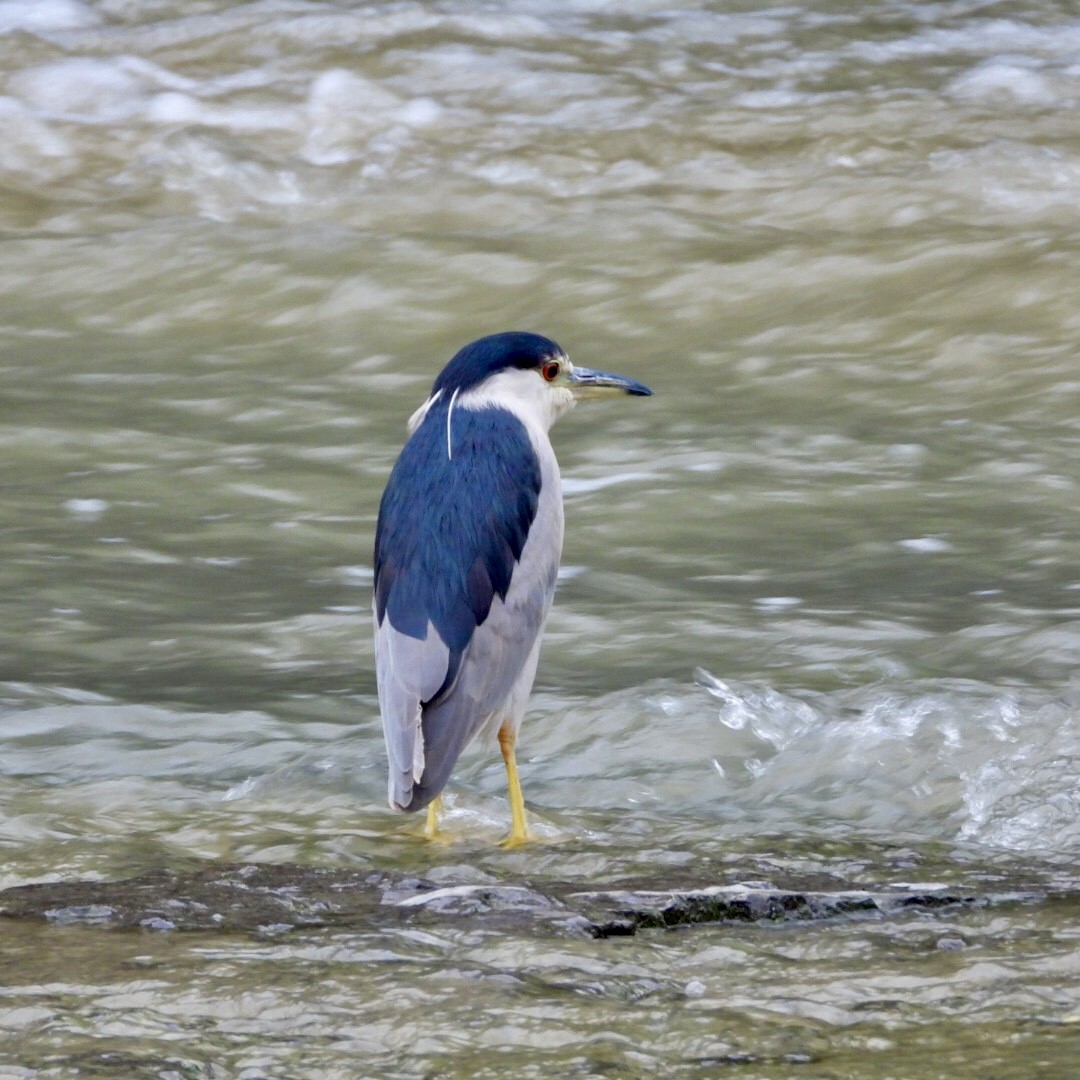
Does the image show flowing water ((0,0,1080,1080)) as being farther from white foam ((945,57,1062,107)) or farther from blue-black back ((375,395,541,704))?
blue-black back ((375,395,541,704))

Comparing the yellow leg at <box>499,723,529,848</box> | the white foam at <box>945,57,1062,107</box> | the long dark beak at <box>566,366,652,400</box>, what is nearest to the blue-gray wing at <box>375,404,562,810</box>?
the yellow leg at <box>499,723,529,848</box>

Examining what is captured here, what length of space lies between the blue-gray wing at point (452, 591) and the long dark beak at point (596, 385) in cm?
65

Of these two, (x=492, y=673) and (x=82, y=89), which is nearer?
(x=492, y=673)

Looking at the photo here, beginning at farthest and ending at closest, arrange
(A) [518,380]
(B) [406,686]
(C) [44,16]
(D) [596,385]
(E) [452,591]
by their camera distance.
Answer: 1. (C) [44,16]
2. (D) [596,385]
3. (A) [518,380]
4. (E) [452,591]
5. (B) [406,686]

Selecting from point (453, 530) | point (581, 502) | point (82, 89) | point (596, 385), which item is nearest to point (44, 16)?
point (82, 89)

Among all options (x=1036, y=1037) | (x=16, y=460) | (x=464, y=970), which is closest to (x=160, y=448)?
(x=16, y=460)

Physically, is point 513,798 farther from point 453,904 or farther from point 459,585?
point 453,904

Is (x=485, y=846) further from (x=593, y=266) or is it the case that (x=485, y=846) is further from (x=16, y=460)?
(x=593, y=266)

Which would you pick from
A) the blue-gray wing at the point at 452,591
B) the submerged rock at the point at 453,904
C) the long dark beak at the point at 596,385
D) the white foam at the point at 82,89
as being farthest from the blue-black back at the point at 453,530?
the white foam at the point at 82,89

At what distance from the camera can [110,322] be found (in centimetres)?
1009

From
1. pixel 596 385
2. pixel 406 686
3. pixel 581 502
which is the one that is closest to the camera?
pixel 406 686

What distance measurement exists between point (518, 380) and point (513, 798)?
3.92ft

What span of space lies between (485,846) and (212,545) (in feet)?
9.00

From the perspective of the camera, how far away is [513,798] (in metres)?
4.41
